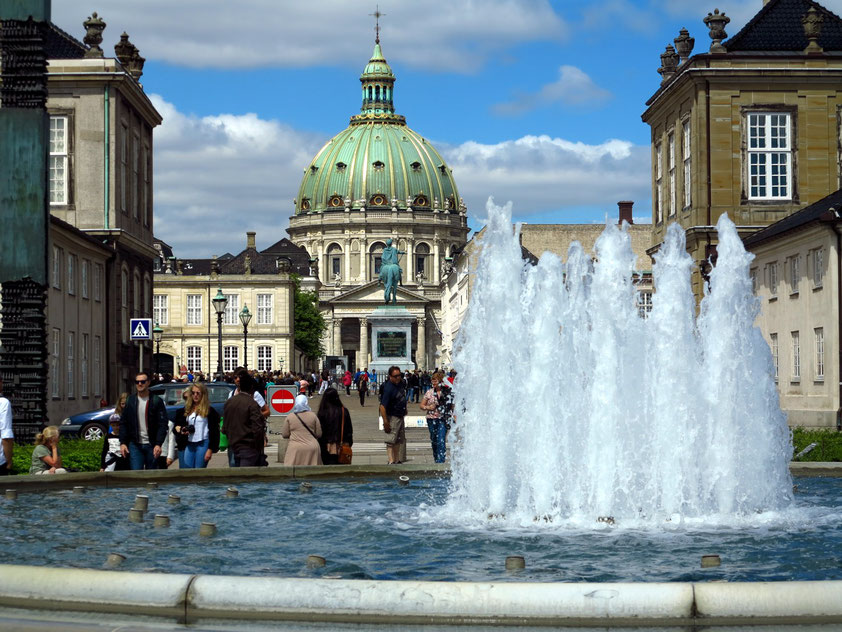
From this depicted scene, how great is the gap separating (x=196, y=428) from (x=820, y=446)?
890 cm

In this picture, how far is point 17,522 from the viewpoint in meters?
13.1

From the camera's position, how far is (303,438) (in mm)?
18078

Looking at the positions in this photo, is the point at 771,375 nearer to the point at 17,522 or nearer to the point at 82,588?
the point at 17,522

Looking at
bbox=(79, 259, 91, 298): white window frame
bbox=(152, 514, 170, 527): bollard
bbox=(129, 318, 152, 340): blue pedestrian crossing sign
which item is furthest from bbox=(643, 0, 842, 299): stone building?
bbox=(152, 514, 170, 527): bollard

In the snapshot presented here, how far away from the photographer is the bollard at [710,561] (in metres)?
10.7

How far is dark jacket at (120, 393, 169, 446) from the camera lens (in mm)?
16984

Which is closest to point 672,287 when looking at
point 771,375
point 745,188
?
point 771,375

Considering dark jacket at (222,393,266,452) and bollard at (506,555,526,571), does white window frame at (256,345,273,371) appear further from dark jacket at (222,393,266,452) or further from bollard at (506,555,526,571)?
bollard at (506,555,526,571)

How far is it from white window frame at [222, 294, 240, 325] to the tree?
262 inches

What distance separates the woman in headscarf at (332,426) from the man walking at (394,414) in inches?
81.1

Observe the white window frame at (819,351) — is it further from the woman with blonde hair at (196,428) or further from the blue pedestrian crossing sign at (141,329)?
Answer: the woman with blonde hair at (196,428)

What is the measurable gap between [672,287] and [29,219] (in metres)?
8.20

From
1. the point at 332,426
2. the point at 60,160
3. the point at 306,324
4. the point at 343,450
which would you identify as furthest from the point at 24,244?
the point at 306,324

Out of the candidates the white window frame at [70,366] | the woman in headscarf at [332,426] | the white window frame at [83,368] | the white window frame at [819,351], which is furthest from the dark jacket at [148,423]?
the white window frame at [83,368]
